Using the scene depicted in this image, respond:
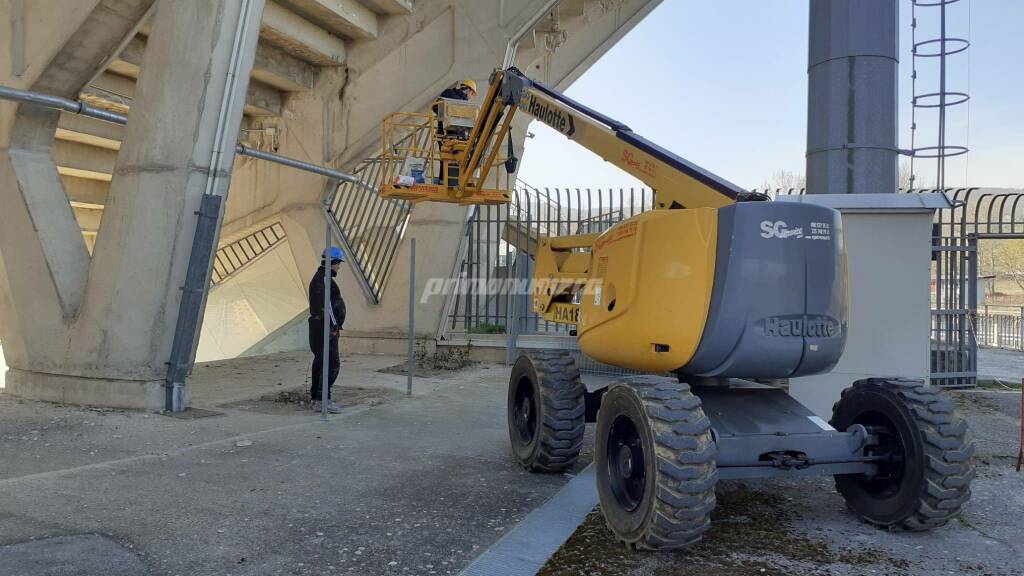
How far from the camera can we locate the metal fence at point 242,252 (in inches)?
861

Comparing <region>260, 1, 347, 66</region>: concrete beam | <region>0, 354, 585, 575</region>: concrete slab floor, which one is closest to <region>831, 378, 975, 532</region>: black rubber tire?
<region>0, 354, 585, 575</region>: concrete slab floor

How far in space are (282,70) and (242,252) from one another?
27.4 feet

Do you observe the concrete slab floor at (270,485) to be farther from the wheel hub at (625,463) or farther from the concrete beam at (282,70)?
the concrete beam at (282,70)

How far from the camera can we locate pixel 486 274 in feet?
52.8

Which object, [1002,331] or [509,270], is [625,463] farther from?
[1002,331]

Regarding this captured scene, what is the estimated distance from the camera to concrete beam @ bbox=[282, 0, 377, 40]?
14453mm

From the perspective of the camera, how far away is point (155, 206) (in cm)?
821

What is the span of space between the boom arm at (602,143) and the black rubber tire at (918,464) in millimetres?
1745

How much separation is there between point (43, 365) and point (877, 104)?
32.5 ft

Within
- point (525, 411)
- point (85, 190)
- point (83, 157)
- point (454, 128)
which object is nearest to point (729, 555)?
point (525, 411)

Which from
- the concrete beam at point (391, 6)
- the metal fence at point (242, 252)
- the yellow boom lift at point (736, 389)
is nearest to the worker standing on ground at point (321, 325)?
the yellow boom lift at point (736, 389)

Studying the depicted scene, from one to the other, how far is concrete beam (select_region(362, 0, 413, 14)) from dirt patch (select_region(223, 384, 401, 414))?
8.69 metres

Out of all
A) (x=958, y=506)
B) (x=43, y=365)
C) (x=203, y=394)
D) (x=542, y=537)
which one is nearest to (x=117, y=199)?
(x=43, y=365)

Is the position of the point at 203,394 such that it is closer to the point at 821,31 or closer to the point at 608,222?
the point at 608,222
